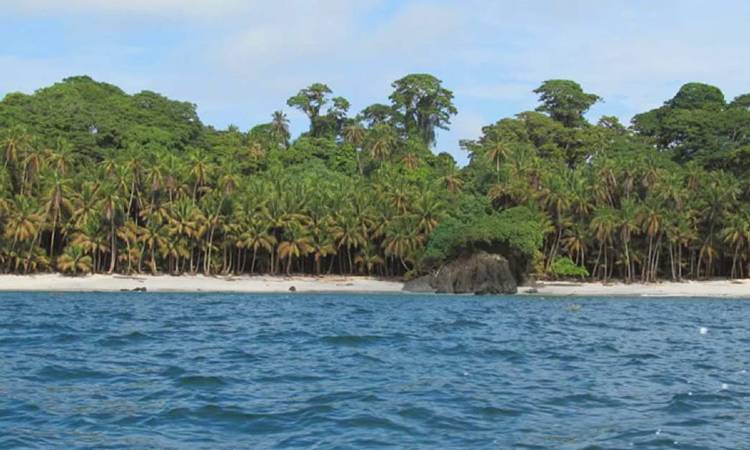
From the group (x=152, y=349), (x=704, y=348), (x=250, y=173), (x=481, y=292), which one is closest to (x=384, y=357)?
(x=152, y=349)

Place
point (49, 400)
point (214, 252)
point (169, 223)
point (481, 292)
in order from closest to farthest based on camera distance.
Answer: point (49, 400) → point (481, 292) → point (169, 223) → point (214, 252)

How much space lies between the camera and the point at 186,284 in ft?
280

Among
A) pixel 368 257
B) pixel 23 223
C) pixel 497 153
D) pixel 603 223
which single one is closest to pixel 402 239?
pixel 368 257

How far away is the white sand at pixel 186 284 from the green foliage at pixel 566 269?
17.6 meters

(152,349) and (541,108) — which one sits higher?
(541,108)

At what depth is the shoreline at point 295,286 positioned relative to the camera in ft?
268

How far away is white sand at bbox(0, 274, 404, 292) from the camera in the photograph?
8112cm

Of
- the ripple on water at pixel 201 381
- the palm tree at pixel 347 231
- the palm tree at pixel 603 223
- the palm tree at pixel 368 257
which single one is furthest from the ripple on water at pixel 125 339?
the palm tree at pixel 603 223

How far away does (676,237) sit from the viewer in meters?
94.7

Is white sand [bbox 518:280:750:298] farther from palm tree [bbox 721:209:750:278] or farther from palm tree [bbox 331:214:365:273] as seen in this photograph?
palm tree [bbox 331:214:365:273]

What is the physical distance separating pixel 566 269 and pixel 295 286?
30.4 meters

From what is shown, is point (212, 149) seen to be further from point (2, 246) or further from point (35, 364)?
point (35, 364)

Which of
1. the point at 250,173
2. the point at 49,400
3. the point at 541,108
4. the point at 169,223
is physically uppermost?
the point at 541,108

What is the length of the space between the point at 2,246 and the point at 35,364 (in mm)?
71100
